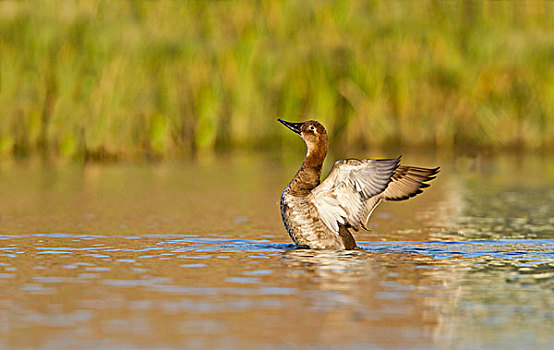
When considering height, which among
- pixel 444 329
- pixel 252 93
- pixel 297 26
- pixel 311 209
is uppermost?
pixel 297 26

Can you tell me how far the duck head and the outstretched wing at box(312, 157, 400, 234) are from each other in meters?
0.55

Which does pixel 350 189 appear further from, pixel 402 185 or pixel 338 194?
pixel 402 185

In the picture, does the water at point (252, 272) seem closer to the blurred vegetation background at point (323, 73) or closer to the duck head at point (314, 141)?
the duck head at point (314, 141)

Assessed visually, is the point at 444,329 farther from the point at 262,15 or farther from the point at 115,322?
the point at 262,15

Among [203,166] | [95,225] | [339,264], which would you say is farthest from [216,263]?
[203,166]

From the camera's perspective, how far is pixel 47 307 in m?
6.61

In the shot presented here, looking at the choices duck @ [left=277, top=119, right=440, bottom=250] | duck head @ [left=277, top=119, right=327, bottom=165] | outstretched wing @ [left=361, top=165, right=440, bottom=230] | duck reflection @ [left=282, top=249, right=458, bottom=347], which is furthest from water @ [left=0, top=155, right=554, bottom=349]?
duck head @ [left=277, top=119, right=327, bottom=165]

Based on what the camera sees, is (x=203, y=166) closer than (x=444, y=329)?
No

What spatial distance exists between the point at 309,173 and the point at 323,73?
31.0 ft

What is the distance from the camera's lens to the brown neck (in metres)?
9.65

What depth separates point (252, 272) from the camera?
8031mm

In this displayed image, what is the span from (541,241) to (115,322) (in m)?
4.93

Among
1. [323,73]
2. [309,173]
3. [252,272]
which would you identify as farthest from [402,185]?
[323,73]

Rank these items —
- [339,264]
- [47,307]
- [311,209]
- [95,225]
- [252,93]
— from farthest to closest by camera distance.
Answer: [252,93], [95,225], [311,209], [339,264], [47,307]
